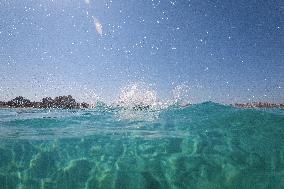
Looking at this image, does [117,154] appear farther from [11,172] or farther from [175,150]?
[11,172]

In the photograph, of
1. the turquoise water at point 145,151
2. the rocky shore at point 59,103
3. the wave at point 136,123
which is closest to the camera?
the turquoise water at point 145,151

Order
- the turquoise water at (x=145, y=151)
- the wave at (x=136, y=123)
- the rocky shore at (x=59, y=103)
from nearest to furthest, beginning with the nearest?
the turquoise water at (x=145, y=151)
the wave at (x=136, y=123)
the rocky shore at (x=59, y=103)

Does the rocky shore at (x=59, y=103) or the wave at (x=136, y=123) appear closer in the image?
the wave at (x=136, y=123)

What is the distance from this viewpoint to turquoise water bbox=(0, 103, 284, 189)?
17.5m

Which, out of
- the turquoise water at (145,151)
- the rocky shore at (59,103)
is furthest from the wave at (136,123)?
A: the rocky shore at (59,103)

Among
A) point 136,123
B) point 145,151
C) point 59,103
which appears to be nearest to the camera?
point 145,151

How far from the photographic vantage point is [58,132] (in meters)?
19.4

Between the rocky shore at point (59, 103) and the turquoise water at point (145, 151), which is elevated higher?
the rocky shore at point (59, 103)

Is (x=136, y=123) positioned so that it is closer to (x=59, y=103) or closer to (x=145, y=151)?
(x=145, y=151)

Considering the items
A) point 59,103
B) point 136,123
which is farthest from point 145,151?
point 59,103

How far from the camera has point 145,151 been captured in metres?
19.0

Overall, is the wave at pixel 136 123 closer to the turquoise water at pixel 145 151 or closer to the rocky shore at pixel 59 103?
the turquoise water at pixel 145 151

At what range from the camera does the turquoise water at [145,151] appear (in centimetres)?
1752

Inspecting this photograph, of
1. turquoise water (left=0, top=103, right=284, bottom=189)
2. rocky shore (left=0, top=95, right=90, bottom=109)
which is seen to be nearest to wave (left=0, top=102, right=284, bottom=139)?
turquoise water (left=0, top=103, right=284, bottom=189)
